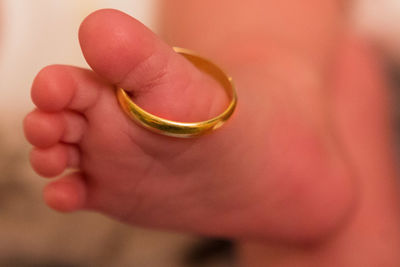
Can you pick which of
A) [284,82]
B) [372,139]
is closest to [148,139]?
[284,82]

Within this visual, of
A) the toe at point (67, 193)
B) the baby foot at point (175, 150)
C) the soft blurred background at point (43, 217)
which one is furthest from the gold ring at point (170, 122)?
the soft blurred background at point (43, 217)

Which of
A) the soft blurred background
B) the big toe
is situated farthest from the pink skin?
the soft blurred background

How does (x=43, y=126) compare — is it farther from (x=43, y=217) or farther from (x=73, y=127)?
(x=43, y=217)

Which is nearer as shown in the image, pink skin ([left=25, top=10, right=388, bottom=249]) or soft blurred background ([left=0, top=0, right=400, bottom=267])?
pink skin ([left=25, top=10, right=388, bottom=249])

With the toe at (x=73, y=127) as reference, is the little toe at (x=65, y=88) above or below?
above

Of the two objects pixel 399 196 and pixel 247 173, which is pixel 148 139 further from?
pixel 399 196

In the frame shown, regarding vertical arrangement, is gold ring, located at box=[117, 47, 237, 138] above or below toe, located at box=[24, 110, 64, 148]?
above

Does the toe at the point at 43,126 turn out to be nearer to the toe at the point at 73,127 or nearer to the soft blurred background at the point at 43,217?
the toe at the point at 73,127

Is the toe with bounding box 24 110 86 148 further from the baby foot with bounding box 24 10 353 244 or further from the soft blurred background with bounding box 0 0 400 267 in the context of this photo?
the soft blurred background with bounding box 0 0 400 267

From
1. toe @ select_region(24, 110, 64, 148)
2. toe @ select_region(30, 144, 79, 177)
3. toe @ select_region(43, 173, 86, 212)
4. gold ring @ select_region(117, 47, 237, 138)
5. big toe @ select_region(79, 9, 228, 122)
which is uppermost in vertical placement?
big toe @ select_region(79, 9, 228, 122)
